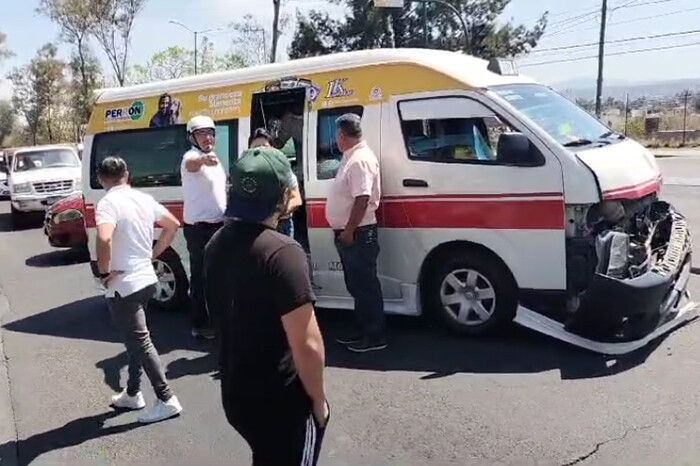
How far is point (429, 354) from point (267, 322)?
3404 millimetres

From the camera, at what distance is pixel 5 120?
7238cm

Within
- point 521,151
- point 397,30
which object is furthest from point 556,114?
point 397,30

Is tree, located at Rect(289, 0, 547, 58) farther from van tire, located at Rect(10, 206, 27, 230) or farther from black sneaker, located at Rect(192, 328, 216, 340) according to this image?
black sneaker, located at Rect(192, 328, 216, 340)

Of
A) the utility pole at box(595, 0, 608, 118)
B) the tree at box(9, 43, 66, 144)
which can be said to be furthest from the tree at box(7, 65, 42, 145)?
the utility pole at box(595, 0, 608, 118)

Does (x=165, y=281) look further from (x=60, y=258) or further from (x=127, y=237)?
(x=60, y=258)

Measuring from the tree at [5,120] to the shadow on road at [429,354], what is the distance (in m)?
66.9

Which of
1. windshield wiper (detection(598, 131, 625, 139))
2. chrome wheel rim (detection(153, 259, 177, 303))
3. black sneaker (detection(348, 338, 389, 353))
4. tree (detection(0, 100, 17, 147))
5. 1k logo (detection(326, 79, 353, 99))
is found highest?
tree (detection(0, 100, 17, 147))

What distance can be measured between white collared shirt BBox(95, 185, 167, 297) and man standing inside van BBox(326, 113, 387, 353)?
5.00 feet

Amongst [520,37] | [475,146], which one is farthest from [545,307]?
[520,37]

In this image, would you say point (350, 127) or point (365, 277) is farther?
point (365, 277)

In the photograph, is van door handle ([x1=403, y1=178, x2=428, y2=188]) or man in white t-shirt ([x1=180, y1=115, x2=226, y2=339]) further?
man in white t-shirt ([x1=180, y1=115, x2=226, y2=339])

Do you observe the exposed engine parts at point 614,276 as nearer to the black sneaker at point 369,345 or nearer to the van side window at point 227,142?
the black sneaker at point 369,345

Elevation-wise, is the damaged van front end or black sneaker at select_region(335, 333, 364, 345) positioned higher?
the damaged van front end

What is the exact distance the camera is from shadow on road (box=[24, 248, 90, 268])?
465 inches
